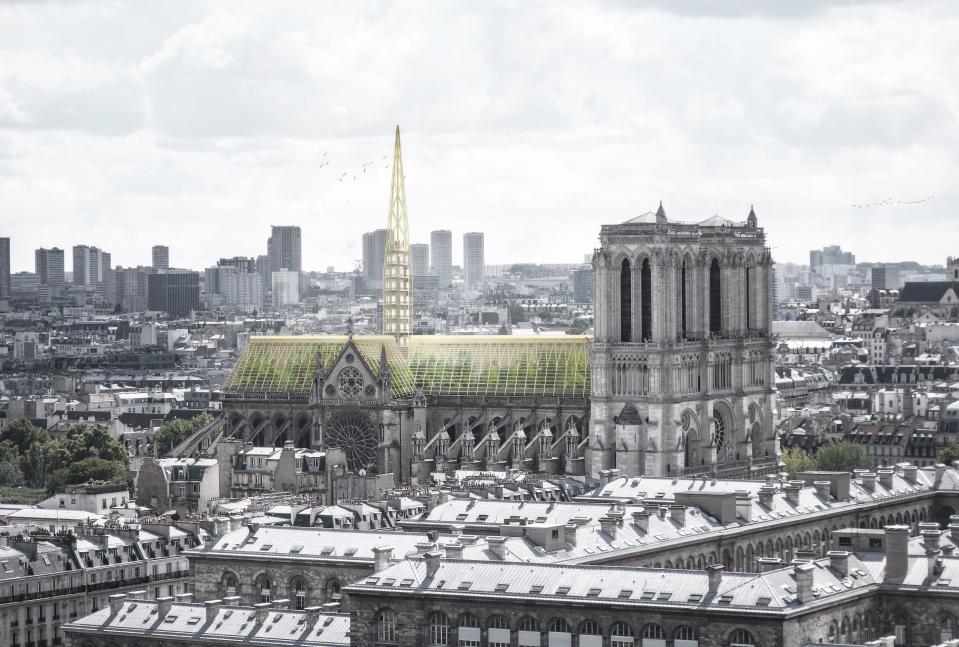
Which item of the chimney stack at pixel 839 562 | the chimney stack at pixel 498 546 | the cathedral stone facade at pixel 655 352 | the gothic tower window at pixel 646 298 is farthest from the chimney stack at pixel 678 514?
the gothic tower window at pixel 646 298

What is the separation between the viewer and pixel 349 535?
125250 millimetres

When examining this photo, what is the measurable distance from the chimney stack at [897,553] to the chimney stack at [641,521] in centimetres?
1608

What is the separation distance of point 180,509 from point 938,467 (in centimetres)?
4917

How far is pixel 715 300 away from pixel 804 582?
317 feet

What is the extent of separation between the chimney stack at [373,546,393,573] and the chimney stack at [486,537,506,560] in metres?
4.54

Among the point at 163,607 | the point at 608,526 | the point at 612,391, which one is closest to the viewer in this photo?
the point at 163,607

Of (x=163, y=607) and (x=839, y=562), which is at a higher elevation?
(x=839, y=562)

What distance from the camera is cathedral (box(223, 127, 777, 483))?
186250mm

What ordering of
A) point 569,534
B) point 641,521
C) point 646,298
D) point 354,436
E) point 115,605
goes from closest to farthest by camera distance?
point 115,605, point 569,534, point 641,521, point 646,298, point 354,436

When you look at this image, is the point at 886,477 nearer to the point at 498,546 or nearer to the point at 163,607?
the point at 498,546

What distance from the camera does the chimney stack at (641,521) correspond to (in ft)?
413

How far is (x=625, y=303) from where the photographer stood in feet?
619

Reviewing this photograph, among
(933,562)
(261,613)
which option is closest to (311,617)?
(261,613)

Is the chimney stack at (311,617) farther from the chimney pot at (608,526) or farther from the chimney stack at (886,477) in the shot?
the chimney stack at (886,477)
